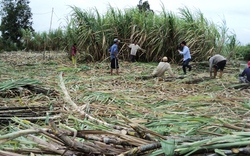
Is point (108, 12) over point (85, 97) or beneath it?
over

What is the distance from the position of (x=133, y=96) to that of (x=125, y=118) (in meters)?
Answer: 3.05

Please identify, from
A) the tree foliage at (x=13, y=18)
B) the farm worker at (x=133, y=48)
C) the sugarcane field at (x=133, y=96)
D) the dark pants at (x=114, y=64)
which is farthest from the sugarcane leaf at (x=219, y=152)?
the tree foliage at (x=13, y=18)

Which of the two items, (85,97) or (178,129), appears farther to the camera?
(85,97)

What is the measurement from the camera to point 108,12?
42.7 feet

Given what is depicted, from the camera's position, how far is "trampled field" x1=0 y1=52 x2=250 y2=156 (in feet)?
5.98

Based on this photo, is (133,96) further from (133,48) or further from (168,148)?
(133,48)

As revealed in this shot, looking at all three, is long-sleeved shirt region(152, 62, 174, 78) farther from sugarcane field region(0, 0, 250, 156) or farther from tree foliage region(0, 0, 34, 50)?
tree foliage region(0, 0, 34, 50)

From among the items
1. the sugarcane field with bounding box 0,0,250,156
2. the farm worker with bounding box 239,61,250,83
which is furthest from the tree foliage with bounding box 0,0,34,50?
the farm worker with bounding box 239,61,250,83

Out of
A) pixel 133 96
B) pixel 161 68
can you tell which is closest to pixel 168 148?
pixel 133 96

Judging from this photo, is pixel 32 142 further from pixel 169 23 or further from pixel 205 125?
pixel 169 23

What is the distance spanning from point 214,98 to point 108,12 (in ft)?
30.0

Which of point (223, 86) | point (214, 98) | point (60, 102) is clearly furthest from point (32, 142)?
point (223, 86)

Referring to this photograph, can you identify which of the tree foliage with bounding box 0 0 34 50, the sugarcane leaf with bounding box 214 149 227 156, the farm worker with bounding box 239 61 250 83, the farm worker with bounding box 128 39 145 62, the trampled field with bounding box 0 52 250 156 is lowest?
the trampled field with bounding box 0 52 250 156

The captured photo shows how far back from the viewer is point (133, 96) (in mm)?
5336
